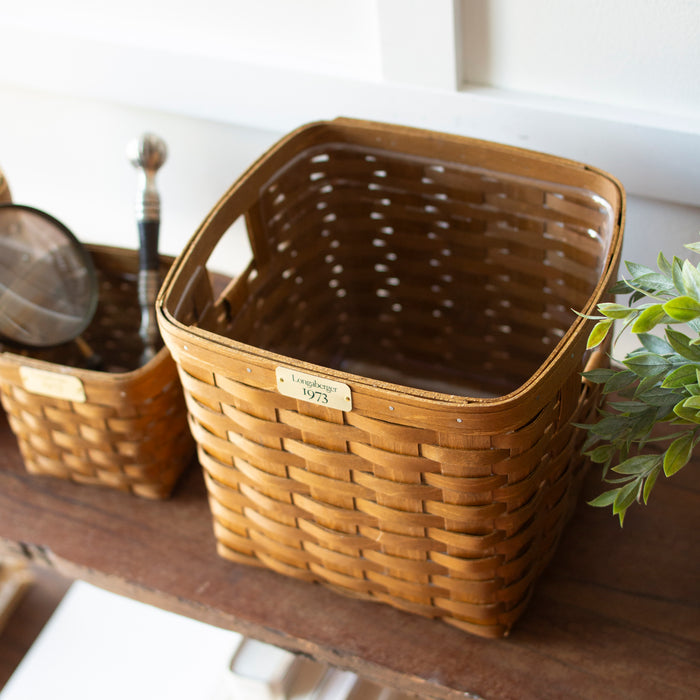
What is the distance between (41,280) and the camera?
0.81 meters

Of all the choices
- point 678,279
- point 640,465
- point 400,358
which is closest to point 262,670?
point 400,358

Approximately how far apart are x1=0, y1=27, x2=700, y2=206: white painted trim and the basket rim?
9 cm

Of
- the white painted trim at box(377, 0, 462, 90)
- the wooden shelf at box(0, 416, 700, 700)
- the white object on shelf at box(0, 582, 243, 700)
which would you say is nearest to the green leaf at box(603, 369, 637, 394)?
the wooden shelf at box(0, 416, 700, 700)

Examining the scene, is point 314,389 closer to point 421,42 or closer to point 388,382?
point 388,382

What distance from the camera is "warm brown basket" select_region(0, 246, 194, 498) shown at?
2.34ft

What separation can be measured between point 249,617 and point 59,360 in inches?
13.9

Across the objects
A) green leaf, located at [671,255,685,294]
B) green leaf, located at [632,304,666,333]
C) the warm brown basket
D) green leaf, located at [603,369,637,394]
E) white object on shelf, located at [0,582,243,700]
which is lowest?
white object on shelf, located at [0,582,243,700]

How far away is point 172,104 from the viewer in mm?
951

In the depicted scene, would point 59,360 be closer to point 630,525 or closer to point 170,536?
point 170,536

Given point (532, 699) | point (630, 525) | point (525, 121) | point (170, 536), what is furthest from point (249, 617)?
point (525, 121)

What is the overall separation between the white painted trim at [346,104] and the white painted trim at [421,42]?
0.04 feet

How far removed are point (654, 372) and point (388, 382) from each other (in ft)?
0.63

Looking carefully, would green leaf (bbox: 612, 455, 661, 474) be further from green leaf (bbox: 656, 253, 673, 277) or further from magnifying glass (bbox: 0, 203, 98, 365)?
magnifying glass (bbox: 0, 203, 98, 365)

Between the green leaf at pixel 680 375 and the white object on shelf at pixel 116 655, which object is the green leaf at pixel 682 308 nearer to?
the green leaf at pixel 680 375
